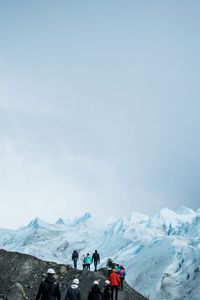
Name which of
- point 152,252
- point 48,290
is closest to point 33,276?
point 48,290

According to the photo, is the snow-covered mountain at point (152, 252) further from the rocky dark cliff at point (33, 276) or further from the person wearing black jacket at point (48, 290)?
the person wearing black jacket at point (48, 290)

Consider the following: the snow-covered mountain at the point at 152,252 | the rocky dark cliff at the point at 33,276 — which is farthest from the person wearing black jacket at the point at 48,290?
the snow-covered mountain at the point at 152,252

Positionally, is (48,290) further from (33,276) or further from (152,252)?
(152,252)

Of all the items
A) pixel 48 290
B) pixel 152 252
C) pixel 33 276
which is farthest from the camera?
pixel 152 252

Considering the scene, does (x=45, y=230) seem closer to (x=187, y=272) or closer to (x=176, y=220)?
(x=176, y=220)

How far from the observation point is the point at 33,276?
66.2ft

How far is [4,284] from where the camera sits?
61.0ft

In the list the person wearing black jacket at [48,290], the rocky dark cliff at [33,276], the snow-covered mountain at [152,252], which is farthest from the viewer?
the snow-covered mountain at [152,252]

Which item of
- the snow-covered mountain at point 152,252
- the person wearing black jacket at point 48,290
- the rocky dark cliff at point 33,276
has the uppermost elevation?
the snow-covered mountain at point 152,252

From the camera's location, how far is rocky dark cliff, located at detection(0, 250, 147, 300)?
1830 cm

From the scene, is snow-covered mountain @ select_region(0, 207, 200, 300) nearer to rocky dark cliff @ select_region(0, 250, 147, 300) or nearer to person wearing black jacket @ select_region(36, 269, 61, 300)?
rocky dark cliff @ select_region(0, 250, 147, 300)

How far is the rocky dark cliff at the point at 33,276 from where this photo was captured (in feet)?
60.0

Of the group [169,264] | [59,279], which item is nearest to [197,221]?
[169,264]

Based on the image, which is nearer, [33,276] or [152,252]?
[33,276]
